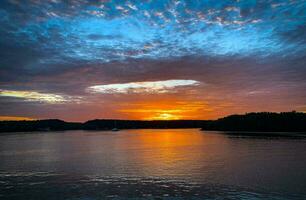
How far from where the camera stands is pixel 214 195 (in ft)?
85.5

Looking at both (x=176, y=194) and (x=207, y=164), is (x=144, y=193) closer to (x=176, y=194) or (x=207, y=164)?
(x=176, y=194)

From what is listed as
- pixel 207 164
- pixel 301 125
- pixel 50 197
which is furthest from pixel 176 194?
pixel 301 125

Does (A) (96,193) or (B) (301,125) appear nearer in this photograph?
(A) (96,193)

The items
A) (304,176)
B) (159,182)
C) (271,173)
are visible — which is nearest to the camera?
(159,182)

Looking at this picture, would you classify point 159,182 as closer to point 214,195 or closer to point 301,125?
point 214,195

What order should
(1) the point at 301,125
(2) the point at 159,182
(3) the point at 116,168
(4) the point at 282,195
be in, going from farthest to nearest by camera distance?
(1) the point at 301,125, (3) the point at 116,168, (2) the point at 159,182, (4) the point at 282,195

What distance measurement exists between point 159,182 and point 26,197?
41.8 ft

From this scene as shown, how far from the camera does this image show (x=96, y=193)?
27.3m

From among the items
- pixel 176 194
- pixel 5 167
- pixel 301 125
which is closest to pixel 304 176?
pixel 176 194

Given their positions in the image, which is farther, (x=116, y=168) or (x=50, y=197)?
(x=116, y=168)

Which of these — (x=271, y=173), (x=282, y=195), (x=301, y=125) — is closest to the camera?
(x=282, y=195)

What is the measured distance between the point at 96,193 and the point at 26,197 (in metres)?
5.84

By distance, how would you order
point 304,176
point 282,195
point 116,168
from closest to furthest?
point 282,195
point 304,176
point 116,168

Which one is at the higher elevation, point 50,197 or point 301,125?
point 301,125
